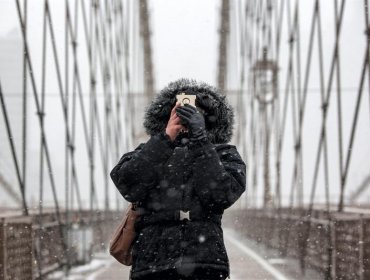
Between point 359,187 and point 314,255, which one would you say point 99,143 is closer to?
point 359,187

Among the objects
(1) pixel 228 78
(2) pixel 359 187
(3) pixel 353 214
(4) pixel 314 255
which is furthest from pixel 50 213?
(1) pixel 228 78

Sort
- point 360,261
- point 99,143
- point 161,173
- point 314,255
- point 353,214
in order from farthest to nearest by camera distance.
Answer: point 99,143
point 314,255
point 353,214
point 360,261
point 161,173

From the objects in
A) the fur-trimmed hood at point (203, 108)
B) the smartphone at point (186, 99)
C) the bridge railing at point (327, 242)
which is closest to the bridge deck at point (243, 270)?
the bridge railing at point (327, 242)

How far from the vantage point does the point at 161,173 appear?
2.51 metres

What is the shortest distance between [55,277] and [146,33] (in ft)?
100

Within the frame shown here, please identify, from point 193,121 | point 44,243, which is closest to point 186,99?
point 193,121

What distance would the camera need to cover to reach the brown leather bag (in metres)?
2.59

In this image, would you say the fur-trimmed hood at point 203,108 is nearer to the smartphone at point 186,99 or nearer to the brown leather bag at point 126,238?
the smartphone at point 186,99

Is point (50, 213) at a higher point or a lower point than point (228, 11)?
lower

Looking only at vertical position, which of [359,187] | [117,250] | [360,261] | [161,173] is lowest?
[359,187]

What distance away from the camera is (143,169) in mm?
2498

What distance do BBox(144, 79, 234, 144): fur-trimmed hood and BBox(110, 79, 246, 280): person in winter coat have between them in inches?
4.4

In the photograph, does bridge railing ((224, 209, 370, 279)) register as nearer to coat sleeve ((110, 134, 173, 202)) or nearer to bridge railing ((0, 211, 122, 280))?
bridge railing ((0, 211, 122, 280))

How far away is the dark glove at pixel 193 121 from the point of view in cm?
252
